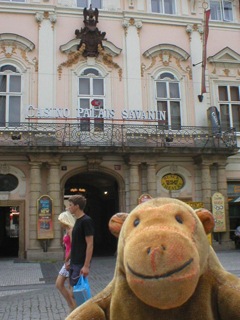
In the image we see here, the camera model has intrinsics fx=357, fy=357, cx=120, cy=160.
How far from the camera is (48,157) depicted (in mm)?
14250

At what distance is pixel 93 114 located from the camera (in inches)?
612

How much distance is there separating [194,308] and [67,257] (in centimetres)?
341

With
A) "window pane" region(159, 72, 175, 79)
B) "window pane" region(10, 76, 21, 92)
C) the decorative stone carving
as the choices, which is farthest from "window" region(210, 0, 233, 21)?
"window pane" region(10, 76, 21, 92)

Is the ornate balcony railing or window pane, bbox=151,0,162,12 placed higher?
window pane, bbox=151,0,162,12

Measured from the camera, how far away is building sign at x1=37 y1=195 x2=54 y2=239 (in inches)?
540

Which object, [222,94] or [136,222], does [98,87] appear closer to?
[222,94]

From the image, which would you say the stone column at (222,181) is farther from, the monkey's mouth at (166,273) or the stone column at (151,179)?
the monkey's mouth at (166,273)

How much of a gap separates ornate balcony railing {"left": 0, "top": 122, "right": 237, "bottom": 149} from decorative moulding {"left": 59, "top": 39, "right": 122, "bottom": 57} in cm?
349

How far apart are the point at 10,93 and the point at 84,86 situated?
10.6 feet

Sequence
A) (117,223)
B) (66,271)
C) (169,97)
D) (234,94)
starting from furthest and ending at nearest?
(234,94)
(169,97)
(66,271)
(117,223)

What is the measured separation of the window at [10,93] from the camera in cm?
1523

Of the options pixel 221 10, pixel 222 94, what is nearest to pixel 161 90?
pixel 222 94

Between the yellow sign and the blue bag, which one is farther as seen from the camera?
the yellow sign

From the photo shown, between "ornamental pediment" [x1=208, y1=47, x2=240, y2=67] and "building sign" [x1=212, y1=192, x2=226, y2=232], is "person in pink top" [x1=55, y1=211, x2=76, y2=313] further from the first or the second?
"ornamental pediment" [x1=208, y1=47, x2=240, y2=67]
